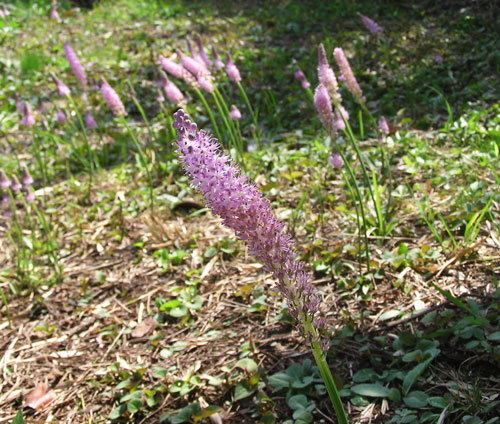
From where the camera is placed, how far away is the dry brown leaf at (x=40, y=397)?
231cm

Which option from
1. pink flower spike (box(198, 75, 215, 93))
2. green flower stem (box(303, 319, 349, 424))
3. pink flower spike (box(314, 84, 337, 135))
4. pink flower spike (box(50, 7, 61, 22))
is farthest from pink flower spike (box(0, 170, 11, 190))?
pink flower spike (box(50, 7, 61, 22))

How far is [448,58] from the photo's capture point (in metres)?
5.61

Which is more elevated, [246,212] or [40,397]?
[246,212]

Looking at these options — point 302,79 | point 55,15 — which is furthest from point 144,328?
point 55,15

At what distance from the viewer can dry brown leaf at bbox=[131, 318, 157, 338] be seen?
269 cm

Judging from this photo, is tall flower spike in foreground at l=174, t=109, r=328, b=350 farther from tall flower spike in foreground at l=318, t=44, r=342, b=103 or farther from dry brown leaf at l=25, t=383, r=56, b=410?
dry brown leaf at l=25, t=383, r=56, b=410

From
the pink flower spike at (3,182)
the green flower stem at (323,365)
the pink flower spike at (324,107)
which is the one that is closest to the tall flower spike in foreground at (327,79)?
the pink flower spike at (324,107)

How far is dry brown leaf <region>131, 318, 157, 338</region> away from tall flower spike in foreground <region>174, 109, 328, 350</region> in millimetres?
1575

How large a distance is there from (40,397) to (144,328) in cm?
62

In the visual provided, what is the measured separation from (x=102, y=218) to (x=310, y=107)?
2628 mm

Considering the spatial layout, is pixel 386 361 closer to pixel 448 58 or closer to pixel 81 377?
pixel 81 377

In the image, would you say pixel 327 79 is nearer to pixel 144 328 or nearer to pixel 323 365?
pixel 323 365

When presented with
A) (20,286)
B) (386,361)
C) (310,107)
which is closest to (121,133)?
(310,107)

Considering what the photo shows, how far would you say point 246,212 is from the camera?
1236 mm
